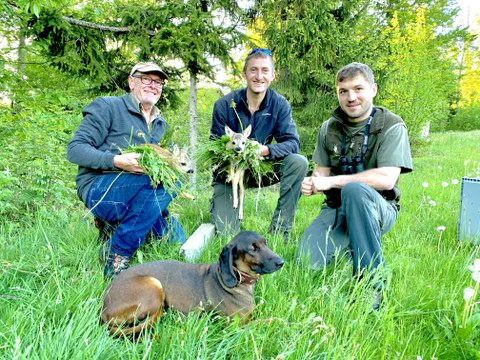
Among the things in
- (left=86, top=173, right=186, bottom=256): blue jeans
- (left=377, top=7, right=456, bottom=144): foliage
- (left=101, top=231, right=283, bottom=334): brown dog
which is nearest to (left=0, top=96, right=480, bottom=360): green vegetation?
(left=101, top=231, right=283, bottom=334): brown dog

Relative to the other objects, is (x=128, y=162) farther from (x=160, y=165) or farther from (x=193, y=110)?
(x=193, y=110)

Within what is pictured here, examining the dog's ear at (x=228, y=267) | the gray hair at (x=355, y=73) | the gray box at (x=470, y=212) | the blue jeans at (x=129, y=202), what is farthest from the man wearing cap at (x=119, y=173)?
the gray box at (x=470, y=212)

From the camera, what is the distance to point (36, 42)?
22.6ft

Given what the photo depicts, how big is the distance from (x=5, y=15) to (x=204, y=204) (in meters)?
5.00

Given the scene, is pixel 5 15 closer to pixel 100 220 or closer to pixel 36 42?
pixel 36 42

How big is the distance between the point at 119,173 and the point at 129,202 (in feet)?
0.99

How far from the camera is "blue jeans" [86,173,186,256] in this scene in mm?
3379

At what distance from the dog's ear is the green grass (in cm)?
25

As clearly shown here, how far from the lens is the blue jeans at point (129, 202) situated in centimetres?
338

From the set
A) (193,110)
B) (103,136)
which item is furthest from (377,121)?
(193,110)

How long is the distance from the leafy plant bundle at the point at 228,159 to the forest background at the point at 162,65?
48cm

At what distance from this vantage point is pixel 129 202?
3473 millimetres

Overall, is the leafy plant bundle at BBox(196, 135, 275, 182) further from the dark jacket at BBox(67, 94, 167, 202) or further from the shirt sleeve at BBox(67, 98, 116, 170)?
the shirt sleeve at BBox(67, 98, 116, 170)

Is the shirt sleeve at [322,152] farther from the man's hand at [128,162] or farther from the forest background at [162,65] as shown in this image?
the man's hand at [128,162]
